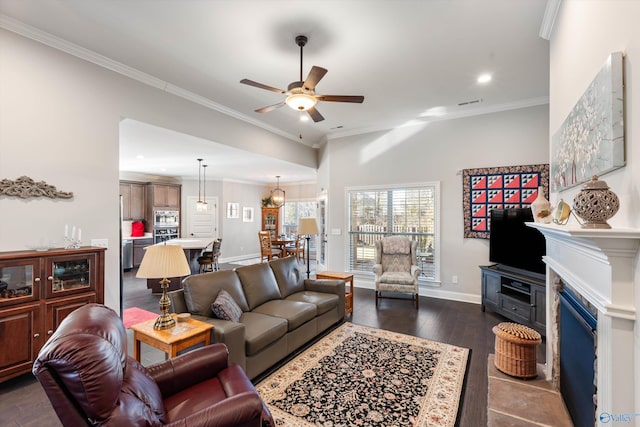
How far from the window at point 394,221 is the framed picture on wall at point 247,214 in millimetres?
5192

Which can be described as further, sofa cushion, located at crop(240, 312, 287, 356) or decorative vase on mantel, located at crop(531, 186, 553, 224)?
sofa cushion, located at crop(240, 312, 287, 356)

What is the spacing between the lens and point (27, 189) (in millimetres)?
2762

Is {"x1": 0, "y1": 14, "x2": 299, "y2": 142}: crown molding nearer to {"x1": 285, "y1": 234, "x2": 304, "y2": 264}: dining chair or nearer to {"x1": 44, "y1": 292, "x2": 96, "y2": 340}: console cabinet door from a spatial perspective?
{"x1": 44, "y1": 292, "x2": 96, "y2": 340}: console cabinet door

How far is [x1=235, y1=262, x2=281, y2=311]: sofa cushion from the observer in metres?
3.32

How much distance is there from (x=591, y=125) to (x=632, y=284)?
0.85 m

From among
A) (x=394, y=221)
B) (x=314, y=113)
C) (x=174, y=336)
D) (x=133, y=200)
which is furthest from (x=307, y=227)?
(x=133, y=200)

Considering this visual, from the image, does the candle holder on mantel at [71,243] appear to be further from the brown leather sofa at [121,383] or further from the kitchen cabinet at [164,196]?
the kitchen cabinet at [164,196]

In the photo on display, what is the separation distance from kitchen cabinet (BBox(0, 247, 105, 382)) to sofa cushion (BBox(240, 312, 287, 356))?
1627 mm

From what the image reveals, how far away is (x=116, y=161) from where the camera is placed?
3385 mm

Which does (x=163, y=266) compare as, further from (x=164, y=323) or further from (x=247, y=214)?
(x=247, y=214)

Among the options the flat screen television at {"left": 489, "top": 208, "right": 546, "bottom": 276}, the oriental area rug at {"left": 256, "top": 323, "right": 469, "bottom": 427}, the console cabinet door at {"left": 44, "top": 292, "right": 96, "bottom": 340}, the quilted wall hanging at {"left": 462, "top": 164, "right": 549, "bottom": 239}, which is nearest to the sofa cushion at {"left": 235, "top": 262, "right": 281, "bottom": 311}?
the oriental area rug at {"left": 256, "top": 323, "right": 469, "bottom": 427}

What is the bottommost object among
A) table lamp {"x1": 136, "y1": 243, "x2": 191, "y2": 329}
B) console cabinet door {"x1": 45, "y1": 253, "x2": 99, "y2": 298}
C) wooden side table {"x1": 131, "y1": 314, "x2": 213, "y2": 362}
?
wooden side table {"x1": 131, "y1": 314, "x2": 213, "y2": 362}

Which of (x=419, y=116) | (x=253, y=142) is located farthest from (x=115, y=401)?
(x=419, y=116)

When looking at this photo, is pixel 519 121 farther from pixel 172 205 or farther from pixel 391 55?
pixel 172 205
